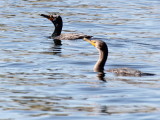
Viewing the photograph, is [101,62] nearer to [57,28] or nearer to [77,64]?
[77,64]

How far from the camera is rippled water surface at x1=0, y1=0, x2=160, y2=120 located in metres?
13.7

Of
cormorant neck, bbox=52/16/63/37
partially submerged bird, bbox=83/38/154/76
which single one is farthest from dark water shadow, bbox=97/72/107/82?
cormorant neck, bbox=52/16/63/37

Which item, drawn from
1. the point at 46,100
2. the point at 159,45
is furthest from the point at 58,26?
the point at 46,100

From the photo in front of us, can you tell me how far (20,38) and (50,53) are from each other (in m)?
3.96

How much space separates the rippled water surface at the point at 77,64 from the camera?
1370 cm

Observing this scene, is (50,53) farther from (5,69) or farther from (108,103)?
(108,103)

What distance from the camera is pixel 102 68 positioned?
18953 mm

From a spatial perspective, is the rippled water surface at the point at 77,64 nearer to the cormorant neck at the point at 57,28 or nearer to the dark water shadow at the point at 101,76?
the dark water shadow at the point at 101,76

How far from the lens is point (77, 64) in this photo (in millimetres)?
20000

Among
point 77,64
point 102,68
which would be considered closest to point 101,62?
point 102,68

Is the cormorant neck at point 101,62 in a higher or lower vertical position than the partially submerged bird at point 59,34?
higher

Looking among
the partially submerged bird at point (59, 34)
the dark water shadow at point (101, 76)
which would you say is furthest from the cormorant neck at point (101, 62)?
the partially submerged bird at point (59, 34)

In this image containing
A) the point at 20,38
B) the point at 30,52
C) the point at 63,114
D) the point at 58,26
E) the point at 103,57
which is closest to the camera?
the point at 63,114

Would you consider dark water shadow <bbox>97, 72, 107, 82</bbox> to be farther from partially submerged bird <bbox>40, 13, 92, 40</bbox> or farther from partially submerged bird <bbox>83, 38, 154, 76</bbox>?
partially submerged bird <bbox>40, 13, 92, 40</bbox>
